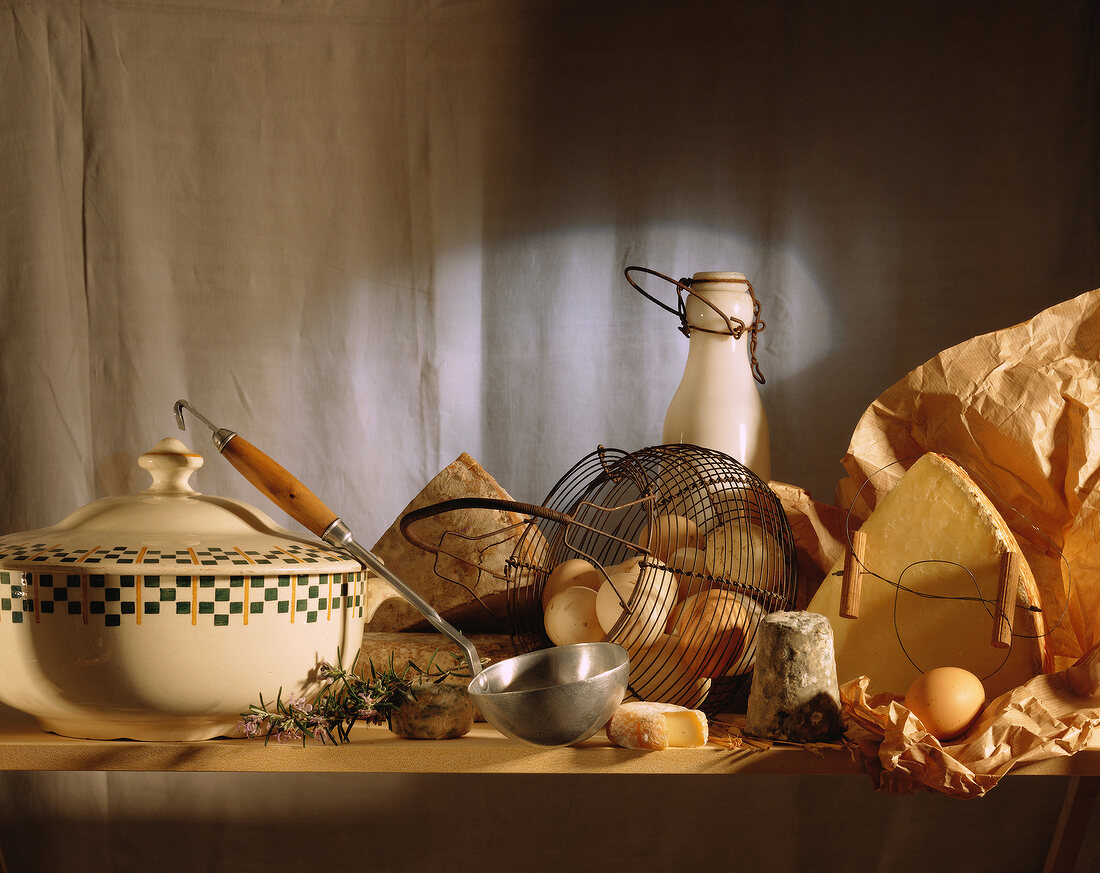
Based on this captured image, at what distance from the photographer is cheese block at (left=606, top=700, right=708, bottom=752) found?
695mm

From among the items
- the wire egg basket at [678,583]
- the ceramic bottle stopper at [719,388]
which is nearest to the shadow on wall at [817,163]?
the ceramic bottle stopper at [719,388]

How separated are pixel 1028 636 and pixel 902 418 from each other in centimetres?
25

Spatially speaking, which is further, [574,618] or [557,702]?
[574,618]

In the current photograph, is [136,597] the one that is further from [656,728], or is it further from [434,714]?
[656,728]

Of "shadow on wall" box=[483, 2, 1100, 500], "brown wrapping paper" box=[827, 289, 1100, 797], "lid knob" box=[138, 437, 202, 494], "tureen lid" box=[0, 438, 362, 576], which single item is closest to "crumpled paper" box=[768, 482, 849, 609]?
"brown wrapping paper" box=[827, 289, 1100, 797]

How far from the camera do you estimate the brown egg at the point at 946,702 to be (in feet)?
2.25

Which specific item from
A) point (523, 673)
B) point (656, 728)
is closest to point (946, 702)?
point (656, 728)

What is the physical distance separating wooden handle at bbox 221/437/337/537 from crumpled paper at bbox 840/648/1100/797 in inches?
17.2

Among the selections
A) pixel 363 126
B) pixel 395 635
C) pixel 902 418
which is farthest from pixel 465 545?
pixel 363 126

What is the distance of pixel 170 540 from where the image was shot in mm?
677

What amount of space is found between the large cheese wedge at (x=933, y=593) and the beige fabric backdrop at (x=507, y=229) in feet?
1.51

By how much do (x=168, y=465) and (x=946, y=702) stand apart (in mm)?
606

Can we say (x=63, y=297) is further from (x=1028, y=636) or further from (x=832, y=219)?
(x=1028, y=636)

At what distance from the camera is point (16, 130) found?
114cm
